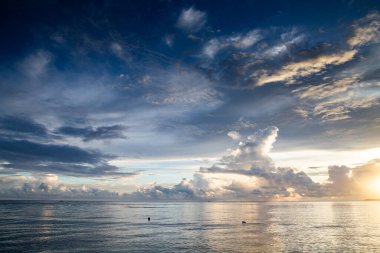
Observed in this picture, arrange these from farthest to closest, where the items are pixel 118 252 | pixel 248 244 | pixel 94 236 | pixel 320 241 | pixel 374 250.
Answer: pixel 94 236 → pixel 320 241 → pixel 248 244 → pixel 374 250 → pixel 118 252

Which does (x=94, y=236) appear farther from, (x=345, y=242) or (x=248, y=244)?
(x=345, y=242)

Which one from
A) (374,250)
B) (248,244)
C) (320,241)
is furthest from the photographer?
(320,241)

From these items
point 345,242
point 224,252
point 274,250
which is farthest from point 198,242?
point 345,242

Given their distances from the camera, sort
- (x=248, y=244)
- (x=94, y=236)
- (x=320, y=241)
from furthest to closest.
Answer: (x=94, y=236) < (x=320, y=241) < (x=248, y=244)

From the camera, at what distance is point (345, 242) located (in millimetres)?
86438

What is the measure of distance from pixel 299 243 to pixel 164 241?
37.3 m

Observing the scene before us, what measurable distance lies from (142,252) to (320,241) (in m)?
51.4

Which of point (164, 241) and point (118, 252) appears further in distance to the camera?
point (164, 241)

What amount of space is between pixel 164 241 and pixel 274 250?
99.5 feet

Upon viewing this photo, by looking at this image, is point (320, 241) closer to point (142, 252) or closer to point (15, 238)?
point (142, 252)

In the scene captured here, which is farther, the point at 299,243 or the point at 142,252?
the point at 299,243

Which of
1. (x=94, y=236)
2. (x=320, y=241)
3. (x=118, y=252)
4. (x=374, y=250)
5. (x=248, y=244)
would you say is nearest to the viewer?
(x=118, y=252)

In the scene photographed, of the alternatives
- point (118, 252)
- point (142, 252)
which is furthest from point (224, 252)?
point (118, 252)

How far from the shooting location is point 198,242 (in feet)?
280
